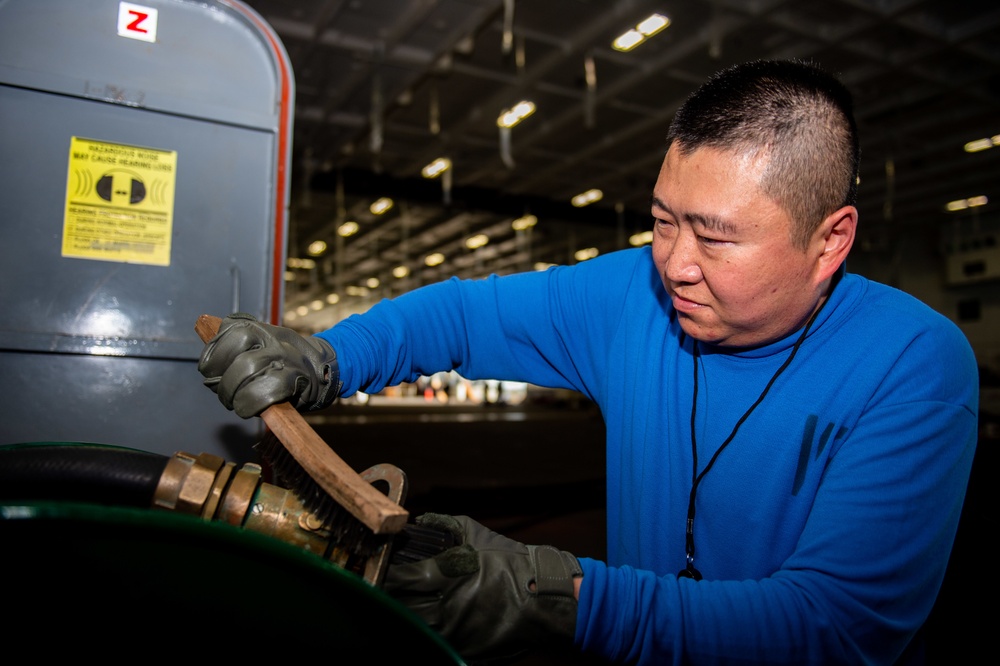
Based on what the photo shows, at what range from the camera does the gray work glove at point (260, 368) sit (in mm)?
1165

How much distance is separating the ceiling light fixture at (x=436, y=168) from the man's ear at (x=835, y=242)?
11546mm

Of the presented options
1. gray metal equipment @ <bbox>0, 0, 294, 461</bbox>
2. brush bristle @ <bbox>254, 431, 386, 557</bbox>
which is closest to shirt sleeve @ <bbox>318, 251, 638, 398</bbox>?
brush bristle @ <bbox>254, 431, 386, 557</bbox>

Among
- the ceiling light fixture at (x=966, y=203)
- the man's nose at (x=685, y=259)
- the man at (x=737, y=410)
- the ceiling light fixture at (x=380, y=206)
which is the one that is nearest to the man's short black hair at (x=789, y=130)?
the man at (x=737, y=410)

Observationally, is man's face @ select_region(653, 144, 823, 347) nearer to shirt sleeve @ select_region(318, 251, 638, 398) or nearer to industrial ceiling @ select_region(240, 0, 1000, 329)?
shirt sleeve @ select_region(318, 251, 638, 398)

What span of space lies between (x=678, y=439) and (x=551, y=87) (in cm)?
899

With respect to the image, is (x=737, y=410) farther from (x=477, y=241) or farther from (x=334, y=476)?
(x=477, y=241)

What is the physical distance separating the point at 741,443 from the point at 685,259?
42cm

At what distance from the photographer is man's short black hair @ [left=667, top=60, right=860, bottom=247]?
1.27 metres

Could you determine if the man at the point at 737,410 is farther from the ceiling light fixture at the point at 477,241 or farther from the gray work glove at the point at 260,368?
the ceiling light fixture at the point at 477,241

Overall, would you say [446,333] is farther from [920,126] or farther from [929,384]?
[920,126]

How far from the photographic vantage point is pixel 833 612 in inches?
41.4

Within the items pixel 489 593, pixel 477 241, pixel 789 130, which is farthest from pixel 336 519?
pixel 477 241

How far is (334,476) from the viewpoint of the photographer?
0.90 meters

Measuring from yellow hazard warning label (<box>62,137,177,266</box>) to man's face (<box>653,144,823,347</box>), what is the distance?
1.51 meters
